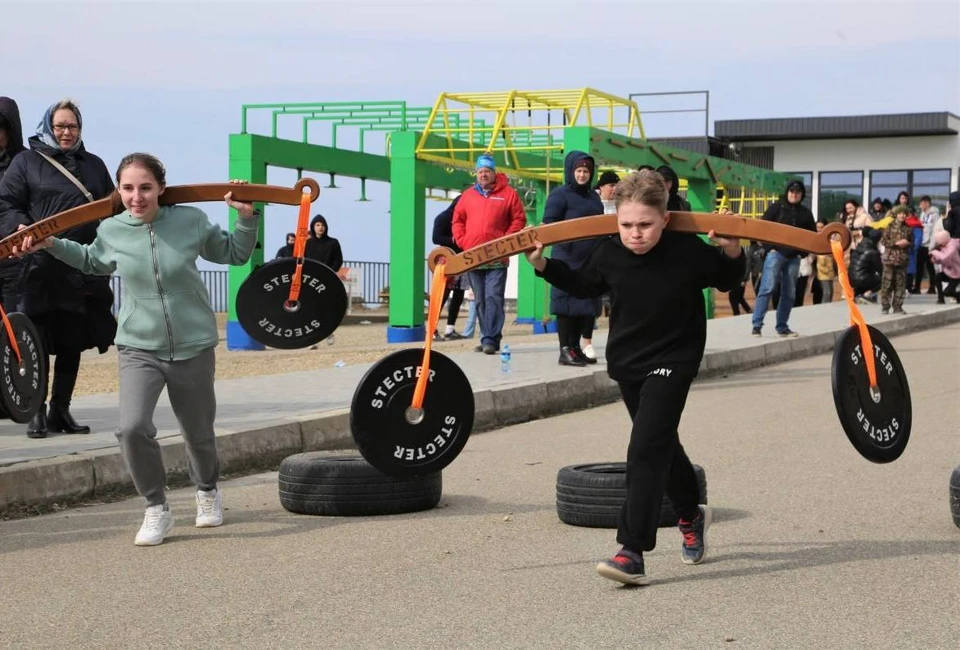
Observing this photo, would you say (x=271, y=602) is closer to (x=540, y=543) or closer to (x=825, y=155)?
(x=540, y=543)

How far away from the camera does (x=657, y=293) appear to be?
Answer: 558 centimetres

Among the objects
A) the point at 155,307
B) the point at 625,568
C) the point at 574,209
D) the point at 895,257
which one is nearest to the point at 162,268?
the point at 155,307

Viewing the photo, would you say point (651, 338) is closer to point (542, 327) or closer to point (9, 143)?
point (9, 143)

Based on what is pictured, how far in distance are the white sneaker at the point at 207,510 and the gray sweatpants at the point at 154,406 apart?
162 millimetres

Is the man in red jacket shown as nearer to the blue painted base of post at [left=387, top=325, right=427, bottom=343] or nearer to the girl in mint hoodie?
the blue painted base of post at [left=387, top=325, right=427, bottom=343]

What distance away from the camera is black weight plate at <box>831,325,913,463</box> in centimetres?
546

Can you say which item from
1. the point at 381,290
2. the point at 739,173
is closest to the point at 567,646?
the point at 739,173

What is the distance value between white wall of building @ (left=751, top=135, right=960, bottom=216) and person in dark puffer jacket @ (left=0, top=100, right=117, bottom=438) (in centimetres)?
3788

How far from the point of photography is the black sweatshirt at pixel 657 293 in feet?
18.3

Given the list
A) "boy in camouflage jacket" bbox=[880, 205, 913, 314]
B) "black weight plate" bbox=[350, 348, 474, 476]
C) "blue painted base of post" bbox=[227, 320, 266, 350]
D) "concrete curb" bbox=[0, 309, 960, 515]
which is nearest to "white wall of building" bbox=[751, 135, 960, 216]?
"boy in camouflage jacket" bbox=[880, 205, 913, 314]

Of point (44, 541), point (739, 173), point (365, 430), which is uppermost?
point (739, 173)

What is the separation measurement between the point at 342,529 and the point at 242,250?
4.59 feet

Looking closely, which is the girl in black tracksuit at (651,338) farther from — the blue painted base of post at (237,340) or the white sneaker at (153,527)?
the blue painted base of post at (237,340)

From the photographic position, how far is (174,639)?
4.77 m
